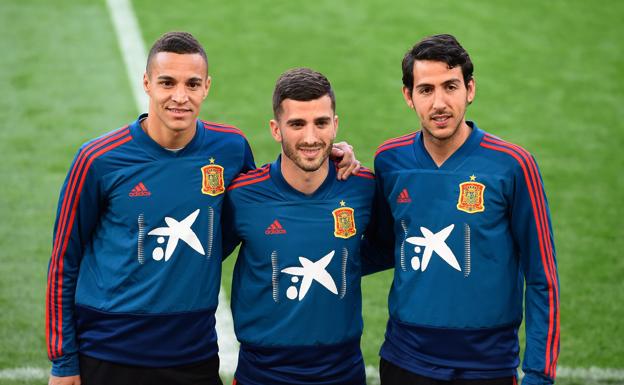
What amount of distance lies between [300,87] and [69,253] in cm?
110

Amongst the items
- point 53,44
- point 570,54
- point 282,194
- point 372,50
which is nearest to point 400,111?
point 372,50

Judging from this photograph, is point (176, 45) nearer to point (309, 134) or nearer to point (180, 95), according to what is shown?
point (180, 95)

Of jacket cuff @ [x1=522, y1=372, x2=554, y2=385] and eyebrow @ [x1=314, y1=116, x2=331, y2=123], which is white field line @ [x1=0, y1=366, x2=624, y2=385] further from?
eyebrow @ [x1=314, y1=116, x2=331, y2=123]

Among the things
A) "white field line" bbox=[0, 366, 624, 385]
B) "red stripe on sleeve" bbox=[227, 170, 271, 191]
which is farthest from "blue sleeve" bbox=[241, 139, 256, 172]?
"white field line" bbox=[0, 366, 624, 385]

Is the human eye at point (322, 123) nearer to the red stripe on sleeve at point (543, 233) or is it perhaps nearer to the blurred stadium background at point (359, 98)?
the red stripe on sleeve at point (543, 233)

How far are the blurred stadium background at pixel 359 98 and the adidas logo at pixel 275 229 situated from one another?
2.32 meters

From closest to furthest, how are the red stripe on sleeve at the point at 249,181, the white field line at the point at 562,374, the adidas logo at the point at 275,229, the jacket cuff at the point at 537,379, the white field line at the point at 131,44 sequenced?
the jacket cuff at the point at 537,379
the adidas logo at the point at 275,229
the red stripe on sleeve at the point at 249,181
the white field line at the point at 562,374
the white field line at the point at 131,44

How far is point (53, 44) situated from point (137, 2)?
5.41 ft

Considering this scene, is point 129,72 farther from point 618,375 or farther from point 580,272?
point 618,375

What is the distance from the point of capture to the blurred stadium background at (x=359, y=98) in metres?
6.79

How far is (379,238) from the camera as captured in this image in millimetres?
4141

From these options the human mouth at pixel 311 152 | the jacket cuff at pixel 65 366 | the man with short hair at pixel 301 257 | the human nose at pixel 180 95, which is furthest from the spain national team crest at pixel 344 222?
the jacket cuff at pixel 65 366

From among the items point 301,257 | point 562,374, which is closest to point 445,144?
point 301,257

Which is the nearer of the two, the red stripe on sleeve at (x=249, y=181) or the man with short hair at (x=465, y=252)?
the man with short hair at (x=465, y=252)
